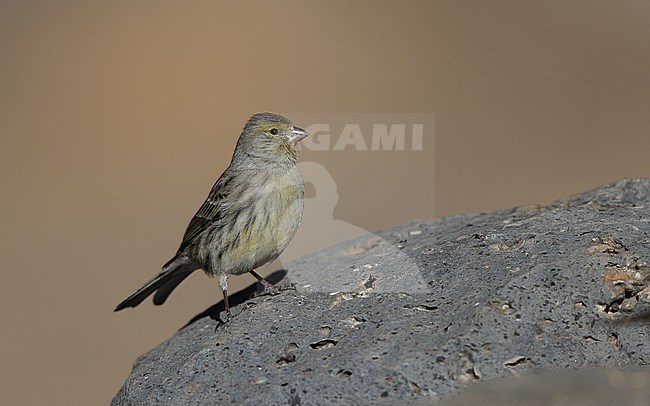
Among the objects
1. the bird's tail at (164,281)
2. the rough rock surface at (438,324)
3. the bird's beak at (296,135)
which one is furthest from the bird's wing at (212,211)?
the rough rock surface at (438,324)

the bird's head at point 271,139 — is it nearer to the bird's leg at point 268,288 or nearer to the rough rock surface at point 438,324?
the bird's leg at point 268,288

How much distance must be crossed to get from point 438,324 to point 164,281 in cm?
246

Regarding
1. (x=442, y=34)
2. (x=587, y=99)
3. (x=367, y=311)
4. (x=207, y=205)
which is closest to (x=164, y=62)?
(x=442, y=34)

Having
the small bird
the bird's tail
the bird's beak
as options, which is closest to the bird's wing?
the small bird

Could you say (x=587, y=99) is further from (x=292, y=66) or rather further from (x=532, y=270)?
(x=532, y=270)

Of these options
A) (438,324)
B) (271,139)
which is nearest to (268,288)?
(271,139)

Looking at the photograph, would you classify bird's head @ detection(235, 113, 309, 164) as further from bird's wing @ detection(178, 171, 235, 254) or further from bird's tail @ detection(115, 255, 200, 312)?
bird's tail @ detection(115, 255, 200, 312)

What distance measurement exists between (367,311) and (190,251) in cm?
163

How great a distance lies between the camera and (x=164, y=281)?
5613 millimetres

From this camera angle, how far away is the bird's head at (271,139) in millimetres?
5230

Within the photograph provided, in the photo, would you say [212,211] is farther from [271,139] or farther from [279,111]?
[279,111]

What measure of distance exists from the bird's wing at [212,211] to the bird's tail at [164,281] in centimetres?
14

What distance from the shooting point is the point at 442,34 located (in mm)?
12539

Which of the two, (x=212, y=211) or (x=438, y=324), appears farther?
(x=212, y=211)
